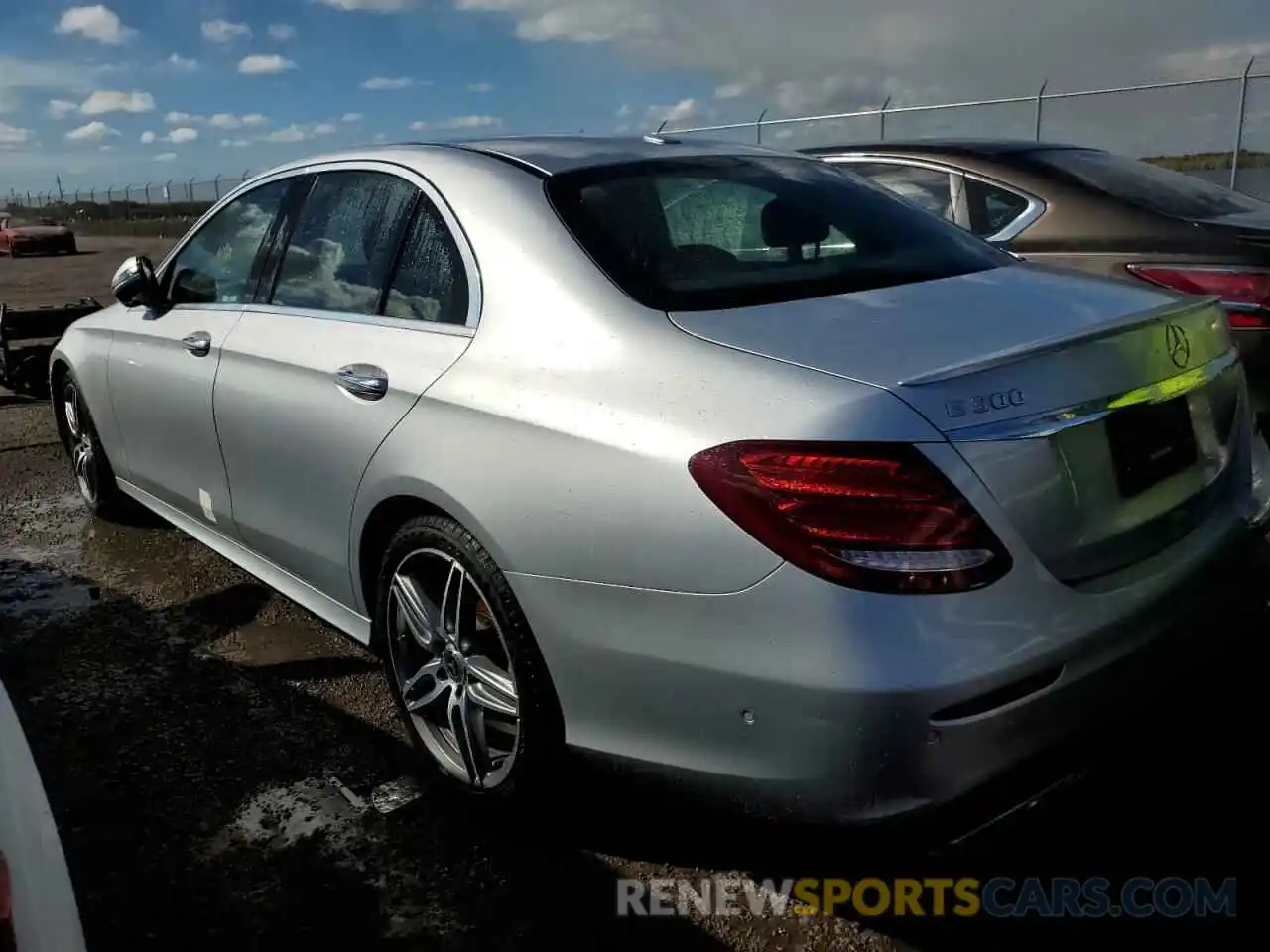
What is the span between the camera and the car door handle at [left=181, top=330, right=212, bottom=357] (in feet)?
12.0

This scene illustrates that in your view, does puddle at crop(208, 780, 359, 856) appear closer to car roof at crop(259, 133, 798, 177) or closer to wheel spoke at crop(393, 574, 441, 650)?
wheel spoke at crop(393, 574, 441, 650)

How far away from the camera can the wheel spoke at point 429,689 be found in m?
2.79

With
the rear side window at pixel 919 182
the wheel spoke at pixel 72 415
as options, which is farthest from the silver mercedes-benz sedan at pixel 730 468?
the wheel spoke at pixel 72 415

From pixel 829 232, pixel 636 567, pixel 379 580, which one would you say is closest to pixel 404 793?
pixel 379 580

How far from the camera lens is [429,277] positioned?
281 cm

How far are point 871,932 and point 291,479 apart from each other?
201 centimetres

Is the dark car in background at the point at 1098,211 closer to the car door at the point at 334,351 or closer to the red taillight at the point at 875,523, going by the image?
the red taillight at the point at 875,523

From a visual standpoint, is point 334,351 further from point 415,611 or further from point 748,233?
point 748,233

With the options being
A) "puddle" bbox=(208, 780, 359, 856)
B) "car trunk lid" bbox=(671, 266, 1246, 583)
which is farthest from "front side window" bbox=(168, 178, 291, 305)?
"car trunk lid" bbox=(671, 266, 1246, 583)

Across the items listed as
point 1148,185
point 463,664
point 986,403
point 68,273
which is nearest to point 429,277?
point 463,664

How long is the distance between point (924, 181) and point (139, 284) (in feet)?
11.2

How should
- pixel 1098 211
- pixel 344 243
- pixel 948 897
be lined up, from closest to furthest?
pixel 948 897, pixel 344 243, pixel 1098 211

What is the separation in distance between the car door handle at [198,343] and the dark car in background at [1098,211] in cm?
317

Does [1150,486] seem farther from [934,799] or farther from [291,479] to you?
[291,479]
